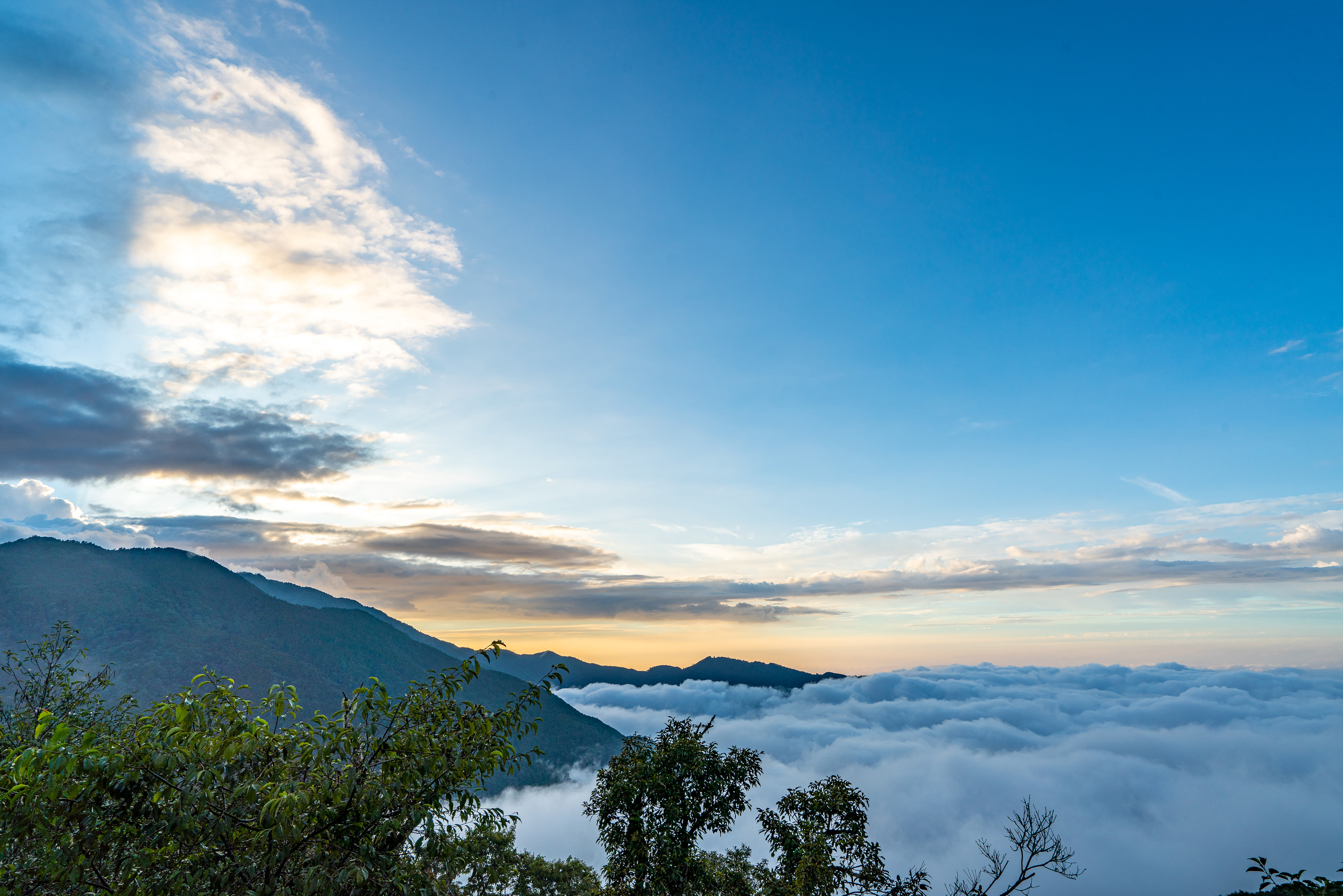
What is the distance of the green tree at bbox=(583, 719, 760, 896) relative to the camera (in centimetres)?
1905

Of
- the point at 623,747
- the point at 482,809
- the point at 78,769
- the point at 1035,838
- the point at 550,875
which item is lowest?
the point at 550,875

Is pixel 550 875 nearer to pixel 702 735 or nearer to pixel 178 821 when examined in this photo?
pixel 702 735

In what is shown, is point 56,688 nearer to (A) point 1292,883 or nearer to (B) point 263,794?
(B) point 263,794

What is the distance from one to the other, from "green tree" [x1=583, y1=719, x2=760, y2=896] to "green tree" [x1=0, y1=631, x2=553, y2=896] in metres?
12.7

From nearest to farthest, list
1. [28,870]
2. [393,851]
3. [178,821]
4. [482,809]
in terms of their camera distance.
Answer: [178,821] → [28,870] → [393,851] → [482,809]

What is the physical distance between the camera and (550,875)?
39.9m

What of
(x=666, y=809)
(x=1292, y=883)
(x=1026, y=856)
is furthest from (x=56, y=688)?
(x=1026, y=856)

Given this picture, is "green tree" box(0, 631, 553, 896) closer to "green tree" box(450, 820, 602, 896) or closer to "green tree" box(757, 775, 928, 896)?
"green tree" box(757, 775, 928, 896)

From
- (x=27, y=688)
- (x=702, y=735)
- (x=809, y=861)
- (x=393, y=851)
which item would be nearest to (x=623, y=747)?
(x=702, y=735)

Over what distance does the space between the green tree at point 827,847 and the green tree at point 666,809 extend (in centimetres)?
158

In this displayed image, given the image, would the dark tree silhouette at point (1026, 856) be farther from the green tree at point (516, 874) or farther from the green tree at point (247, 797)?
the green tree at point (247, 797)

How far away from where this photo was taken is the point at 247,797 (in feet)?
20.9

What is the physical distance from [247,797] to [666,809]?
52.0 ft

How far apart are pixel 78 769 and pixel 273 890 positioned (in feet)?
7.94
